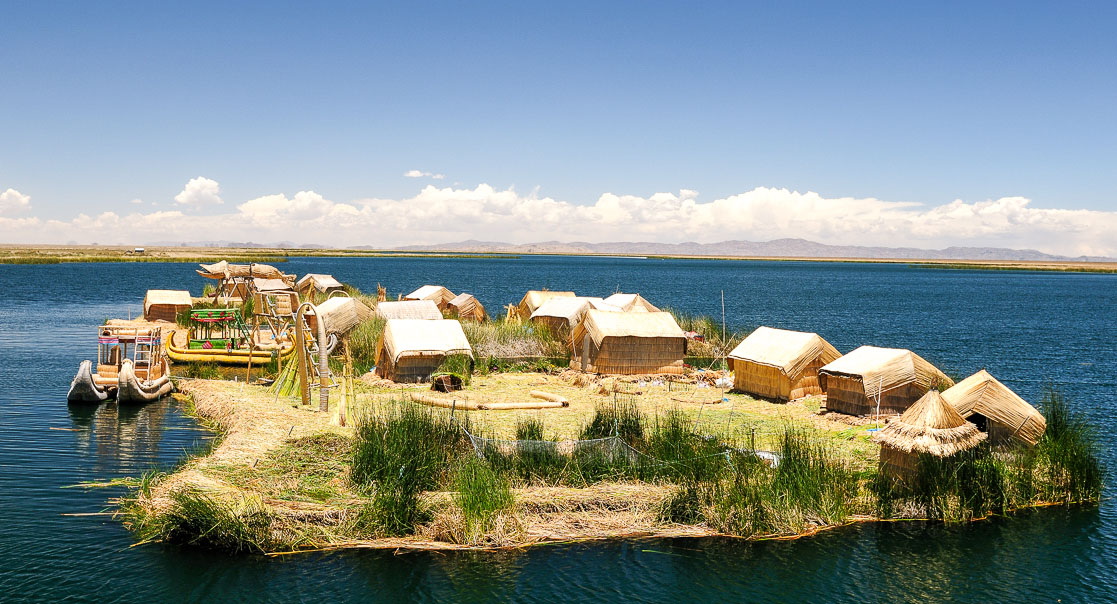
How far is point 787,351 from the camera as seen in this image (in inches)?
842

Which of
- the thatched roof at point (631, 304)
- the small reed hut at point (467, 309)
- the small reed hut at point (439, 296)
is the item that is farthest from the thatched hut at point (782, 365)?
the small reed hut at point (439, 296)

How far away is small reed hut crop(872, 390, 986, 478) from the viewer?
1305 centimetres

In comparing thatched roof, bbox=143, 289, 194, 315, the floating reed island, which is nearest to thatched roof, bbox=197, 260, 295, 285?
thatched roof, bbox=143, 289, 194, 315

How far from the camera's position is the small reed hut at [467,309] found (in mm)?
36000

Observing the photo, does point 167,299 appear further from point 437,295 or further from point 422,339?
point 422,339

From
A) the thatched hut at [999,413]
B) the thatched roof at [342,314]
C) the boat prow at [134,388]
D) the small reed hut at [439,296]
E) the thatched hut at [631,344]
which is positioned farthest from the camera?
the small reed hut at [439,296]

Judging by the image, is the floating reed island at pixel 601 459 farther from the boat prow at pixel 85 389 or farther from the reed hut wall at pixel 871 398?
the boat prow at pixel 85 389

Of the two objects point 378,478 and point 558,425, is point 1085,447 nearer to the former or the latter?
point 558,425

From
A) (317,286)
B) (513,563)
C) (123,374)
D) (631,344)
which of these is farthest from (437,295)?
(513,563)

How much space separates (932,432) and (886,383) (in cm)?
511

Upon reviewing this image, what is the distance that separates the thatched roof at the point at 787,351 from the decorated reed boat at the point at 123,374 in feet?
50.6

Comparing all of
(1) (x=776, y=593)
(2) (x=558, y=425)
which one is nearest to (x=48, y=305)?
(2) (x=558, y=425)

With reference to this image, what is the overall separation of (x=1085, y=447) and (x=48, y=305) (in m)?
54.6

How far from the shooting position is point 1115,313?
68.9 m
